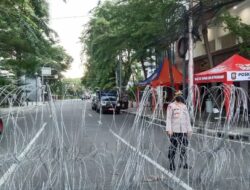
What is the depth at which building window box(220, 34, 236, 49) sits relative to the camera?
30195 mm

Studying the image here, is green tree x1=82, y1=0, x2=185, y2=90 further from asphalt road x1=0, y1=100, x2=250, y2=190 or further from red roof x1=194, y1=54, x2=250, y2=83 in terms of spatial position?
asphalt road x1=0, y1=100, x2=250, y2=190

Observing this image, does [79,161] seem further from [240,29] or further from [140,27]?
[240,29]

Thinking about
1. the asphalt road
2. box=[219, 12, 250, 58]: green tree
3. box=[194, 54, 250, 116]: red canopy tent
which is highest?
box=[219, 12, 250, 58]: green tree

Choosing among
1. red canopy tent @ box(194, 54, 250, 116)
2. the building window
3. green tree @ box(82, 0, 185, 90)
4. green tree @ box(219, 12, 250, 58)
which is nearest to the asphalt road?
red canopy tent @ box(194, 54, 250, 116)

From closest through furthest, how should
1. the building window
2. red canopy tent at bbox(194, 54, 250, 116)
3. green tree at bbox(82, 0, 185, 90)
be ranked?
red canopy tent at bbox(194, 54, 250, 116), green tree at bbox(82, 0, 185, 90), the building window

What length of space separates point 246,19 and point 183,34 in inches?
262

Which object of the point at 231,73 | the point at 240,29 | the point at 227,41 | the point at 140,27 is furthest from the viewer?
the point at 227,41

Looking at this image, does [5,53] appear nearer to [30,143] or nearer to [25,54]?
[25,54]

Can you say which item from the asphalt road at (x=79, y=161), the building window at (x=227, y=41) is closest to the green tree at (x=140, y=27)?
the building window at (x=227, y=41)

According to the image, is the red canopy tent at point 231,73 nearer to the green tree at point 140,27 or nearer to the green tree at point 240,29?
the green tree at point 140,27

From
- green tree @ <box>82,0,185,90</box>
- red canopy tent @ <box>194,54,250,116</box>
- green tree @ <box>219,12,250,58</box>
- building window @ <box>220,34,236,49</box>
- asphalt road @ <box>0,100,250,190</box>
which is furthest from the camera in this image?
building window @ <box>220,34,236,49</box>

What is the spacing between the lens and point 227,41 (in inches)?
1236

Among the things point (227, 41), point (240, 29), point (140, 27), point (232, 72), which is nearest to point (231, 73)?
point (232, 72)

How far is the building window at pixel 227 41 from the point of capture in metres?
30.2
